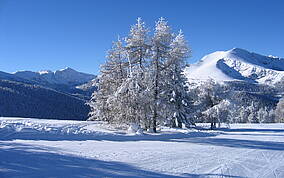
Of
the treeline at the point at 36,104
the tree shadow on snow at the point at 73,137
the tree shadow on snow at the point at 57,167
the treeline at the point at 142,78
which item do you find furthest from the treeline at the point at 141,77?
the treeline at the point at 36,104

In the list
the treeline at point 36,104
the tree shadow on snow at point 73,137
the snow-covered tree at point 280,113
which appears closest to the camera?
the tree shadow on snow at point 73,137

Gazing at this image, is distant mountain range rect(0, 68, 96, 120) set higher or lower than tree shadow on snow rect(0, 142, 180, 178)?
higher

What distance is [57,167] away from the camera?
9797mm

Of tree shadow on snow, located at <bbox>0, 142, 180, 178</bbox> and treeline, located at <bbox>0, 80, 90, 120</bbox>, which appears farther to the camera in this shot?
treeline, located at <bbox>0, 80, 90, 120</bbox>

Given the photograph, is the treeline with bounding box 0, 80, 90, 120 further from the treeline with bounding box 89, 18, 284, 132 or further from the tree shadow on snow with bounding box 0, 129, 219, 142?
the tree shadow on snow with bounding box 0, 129, 219, 142

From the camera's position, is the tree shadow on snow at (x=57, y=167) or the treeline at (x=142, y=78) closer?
the tree shadow on snow at (x=57, y=167)

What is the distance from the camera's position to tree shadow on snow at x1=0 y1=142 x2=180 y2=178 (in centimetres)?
898

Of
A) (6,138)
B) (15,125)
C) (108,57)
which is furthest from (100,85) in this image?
(6,138)

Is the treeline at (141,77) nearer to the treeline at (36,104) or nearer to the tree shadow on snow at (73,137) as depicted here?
the tree shadow on snow at (73,137)

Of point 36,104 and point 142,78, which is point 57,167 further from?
point 36,104

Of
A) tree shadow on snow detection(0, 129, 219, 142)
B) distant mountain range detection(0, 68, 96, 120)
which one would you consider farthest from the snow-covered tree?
tree shadow on snow detection(0, 129, 219, 142)

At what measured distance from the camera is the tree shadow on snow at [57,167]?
898 centimetres

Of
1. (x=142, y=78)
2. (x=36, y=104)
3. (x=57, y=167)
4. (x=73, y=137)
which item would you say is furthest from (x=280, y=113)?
(x=57, y=167)

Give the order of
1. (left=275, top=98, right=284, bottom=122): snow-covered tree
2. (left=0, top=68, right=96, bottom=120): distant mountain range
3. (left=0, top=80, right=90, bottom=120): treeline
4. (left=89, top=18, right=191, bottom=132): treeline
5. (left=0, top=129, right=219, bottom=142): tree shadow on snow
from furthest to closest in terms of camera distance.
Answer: (left=275, top=98, right=284, bottom=122): snow-covered tree
(left=0, top=68, right=96, bottom=120): distant mountain range
(left=0, top=80, right=90, bottom=120): treeline
(left=89, top=18, right=191, bottom=132): treeline
(left=0, top=129, right=219, bottom=142): tree shadow on snow
